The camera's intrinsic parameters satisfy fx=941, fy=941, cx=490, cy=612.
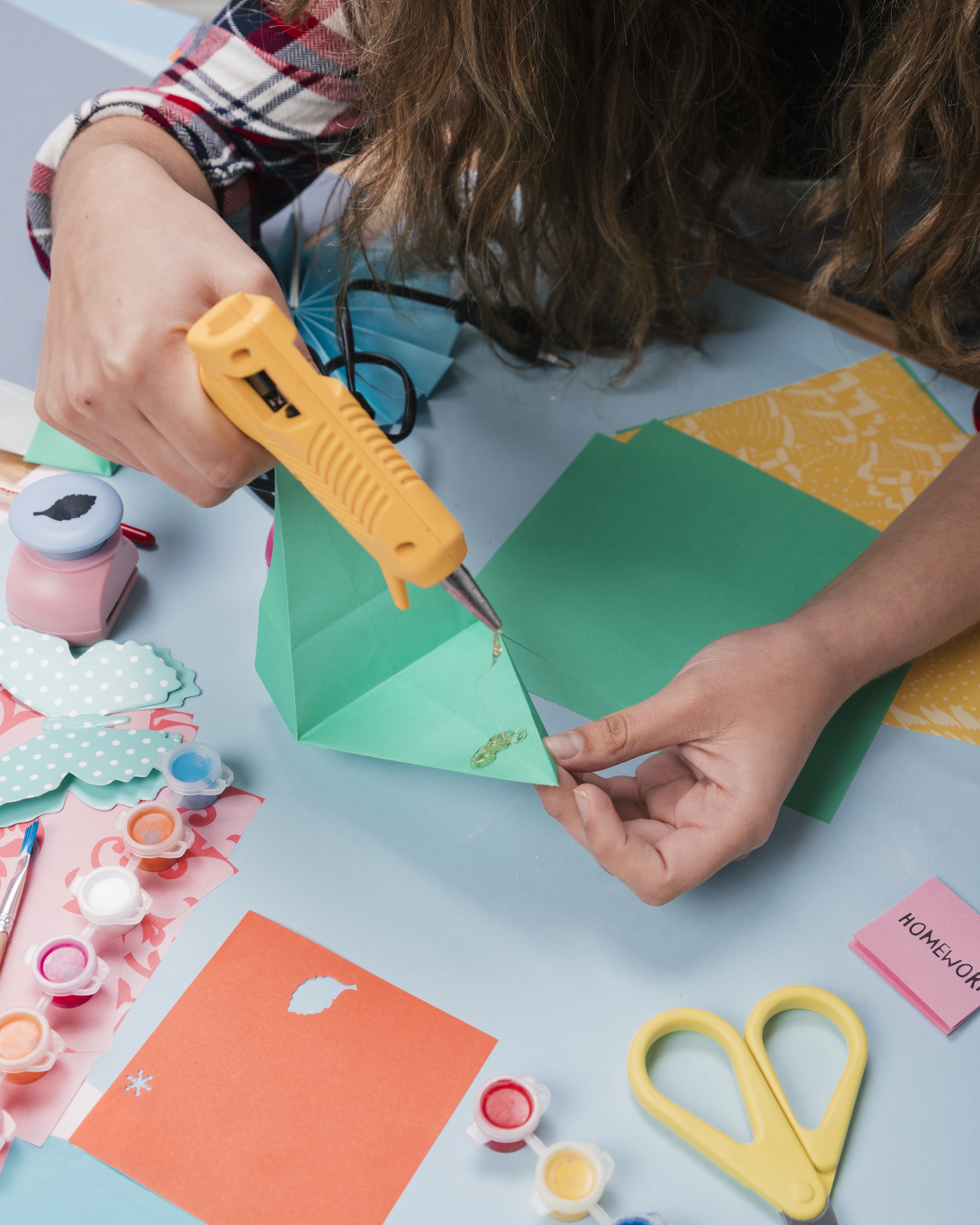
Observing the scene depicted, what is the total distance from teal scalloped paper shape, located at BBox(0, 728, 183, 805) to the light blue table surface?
51 millimetres

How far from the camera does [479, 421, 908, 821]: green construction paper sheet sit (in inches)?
29.0

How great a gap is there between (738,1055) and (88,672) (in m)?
0.51

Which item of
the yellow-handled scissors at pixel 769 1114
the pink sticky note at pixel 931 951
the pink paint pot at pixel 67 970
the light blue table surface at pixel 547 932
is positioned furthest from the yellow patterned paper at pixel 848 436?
the pink paint pot at pixel 67 970

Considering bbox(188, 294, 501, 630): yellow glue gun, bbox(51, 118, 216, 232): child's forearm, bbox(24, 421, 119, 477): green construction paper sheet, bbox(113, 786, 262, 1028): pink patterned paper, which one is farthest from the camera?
bbox(24, 421, 119, 477): green construction paper sheet

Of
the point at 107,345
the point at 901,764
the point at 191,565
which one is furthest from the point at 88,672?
the point at 901,764

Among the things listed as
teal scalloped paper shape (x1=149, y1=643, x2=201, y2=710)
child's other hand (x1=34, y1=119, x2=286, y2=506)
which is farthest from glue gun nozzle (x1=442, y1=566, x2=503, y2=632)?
teal scalloped paper shape (x1=149, y1=643, x2=201, y2=710)

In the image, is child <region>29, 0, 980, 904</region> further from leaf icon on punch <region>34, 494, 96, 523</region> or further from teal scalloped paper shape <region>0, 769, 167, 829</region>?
teal scalloped paper shape <region>0, 769, 167, 829</region>

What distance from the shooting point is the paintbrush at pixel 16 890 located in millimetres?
569

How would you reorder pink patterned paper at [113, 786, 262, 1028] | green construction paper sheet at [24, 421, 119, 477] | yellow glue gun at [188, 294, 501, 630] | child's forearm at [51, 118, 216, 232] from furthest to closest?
1. green construction paper sheet at [24, 421, 119, 477]
2. child's forearm at [51, 118, 216, 232]
3. pink patterned paper at [113, 786, 262, 1028]
4. yellow glue gun at [188, 294, 501, 630]

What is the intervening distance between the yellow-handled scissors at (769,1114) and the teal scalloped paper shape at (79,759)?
37 cm

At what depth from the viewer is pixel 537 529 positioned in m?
0.83

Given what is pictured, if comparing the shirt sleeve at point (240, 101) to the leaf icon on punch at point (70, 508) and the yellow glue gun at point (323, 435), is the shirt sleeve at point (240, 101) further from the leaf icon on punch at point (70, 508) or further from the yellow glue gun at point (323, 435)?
the yellow glue gun at point (323, 435)

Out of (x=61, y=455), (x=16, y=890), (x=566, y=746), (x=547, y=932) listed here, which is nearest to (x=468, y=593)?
(x=566, y=746)

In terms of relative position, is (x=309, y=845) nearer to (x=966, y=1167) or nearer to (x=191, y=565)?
(x=191, y=565)
